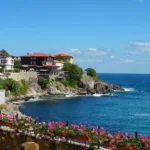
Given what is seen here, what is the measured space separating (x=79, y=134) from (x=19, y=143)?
8.39 ft

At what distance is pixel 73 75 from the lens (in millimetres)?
101000

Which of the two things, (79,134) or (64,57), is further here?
(64,57)

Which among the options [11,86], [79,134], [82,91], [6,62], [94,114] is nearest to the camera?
[79,134]

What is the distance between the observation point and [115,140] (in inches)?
370

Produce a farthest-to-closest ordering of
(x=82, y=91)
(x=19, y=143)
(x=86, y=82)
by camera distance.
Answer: (x=86, y=82)
(x=82, y=91)
(x=19, y=143)

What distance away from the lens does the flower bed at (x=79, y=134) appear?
9102 mm

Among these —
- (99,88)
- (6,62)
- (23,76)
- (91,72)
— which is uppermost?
(6,62)

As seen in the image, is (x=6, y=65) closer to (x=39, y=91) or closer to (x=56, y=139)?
(x=39, y=91)

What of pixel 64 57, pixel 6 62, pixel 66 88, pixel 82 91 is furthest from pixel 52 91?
pixel 64 57

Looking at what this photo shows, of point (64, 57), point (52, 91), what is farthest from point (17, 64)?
point (64, 57)

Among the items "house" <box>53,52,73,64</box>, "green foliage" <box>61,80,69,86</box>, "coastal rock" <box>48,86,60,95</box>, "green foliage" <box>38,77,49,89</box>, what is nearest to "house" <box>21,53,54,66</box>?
"green foliage" <box>61,80,69,86</box>

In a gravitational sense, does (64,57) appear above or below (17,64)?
above

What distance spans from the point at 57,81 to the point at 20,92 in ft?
58.8

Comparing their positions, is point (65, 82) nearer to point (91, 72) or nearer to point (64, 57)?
point (91, 72)
